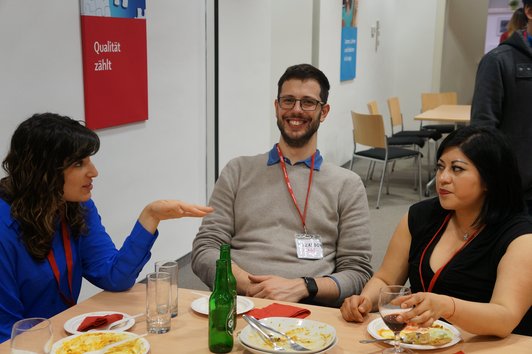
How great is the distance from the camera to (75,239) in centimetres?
195

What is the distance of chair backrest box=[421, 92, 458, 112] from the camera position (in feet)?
27.4

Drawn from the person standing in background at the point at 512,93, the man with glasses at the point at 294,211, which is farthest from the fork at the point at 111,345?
the person standing in background at the point at 512,93

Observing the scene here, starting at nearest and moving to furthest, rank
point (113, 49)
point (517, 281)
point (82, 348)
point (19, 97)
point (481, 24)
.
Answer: point (82, 348) < point (517, 281) < point (19, 97) < point (113, 49) < point (481, 24)

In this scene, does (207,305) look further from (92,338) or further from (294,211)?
(294,211)

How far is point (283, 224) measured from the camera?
94.0 inches

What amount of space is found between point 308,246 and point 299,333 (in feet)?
2.55

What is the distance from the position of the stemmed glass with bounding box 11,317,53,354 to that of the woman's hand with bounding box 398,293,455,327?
85cm

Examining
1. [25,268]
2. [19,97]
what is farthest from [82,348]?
[19,97]

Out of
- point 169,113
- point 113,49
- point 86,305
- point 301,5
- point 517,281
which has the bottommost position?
point 86,305

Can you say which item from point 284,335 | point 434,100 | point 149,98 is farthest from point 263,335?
point 434,100

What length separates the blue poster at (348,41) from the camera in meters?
7.58

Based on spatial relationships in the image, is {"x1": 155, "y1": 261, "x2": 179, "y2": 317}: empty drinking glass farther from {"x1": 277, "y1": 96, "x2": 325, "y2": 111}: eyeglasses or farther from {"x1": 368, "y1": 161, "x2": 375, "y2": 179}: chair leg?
{"x1": 368, "y1": 161, "x2": 375, "y2": 179}: chair leg

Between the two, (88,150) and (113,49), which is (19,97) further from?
(88,150)

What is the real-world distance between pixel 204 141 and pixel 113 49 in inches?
51.0
